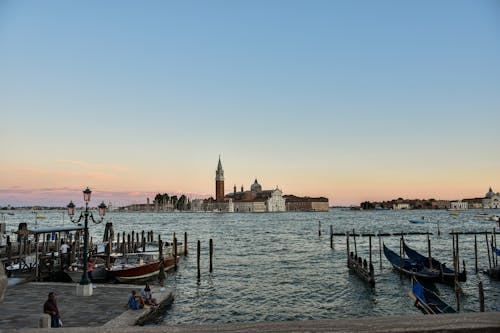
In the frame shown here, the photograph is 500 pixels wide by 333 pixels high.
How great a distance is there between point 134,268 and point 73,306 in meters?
11.6

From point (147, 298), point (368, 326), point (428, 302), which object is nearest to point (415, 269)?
point (428, 302)

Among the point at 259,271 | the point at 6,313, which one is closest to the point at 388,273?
the point at 259,271

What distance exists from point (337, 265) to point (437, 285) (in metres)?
11.2

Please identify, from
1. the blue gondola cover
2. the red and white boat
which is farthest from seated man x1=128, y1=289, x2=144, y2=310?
the blue gondola cover

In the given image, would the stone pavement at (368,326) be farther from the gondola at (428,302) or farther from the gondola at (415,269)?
the gondola at (415,269)

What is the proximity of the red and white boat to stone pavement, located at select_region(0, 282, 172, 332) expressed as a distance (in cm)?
672

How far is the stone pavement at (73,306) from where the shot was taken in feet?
42.1

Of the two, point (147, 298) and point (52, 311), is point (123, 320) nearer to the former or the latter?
point (52, 311)

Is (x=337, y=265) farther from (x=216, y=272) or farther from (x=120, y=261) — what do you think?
(x=120, y=261)

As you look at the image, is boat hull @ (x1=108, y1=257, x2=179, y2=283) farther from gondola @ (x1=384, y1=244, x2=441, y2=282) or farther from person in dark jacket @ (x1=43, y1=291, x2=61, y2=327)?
gondola @ (x1=384, y1=244, x2=441, y2=282)

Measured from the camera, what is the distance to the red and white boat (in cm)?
2588

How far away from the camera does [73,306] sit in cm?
1502

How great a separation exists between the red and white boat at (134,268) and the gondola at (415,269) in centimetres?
1737

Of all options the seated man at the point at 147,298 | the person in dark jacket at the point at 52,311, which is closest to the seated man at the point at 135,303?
the seated man at the point at 147,298
